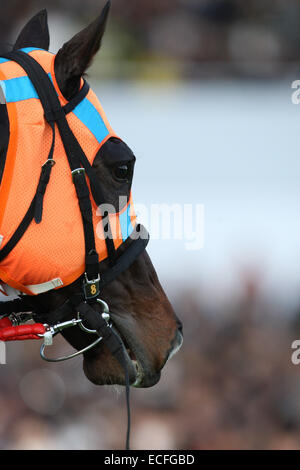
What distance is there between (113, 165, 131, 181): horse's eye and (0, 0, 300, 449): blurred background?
3.23 meters

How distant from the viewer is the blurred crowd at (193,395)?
5.57 metres

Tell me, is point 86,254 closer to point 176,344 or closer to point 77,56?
point 176,344

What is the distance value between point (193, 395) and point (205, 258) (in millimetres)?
1228

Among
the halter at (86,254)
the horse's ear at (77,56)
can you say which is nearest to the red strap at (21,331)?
the halter at (86,254)

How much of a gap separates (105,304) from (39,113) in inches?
31.9

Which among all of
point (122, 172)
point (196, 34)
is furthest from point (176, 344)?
point (196, 34)

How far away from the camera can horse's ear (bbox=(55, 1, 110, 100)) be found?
8.36ft

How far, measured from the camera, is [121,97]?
6961 mm

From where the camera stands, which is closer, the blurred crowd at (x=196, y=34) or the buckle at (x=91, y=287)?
the buckle at (x=91, y=287)

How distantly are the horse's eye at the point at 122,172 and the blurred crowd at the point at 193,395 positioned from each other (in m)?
3.23

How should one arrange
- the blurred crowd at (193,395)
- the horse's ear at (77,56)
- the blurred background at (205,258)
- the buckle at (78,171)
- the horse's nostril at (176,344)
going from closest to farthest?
the horse's ear at (77,56) → the buckle at (78,171) → the horse's nostril at (176,344) → the blurred crowd at (193,395) → the blurred background at (205,258)

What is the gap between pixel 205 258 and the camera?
6.33 m

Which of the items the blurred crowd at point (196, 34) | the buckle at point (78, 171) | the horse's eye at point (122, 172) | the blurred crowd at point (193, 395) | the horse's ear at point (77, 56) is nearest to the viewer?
the horse's ear at point (77, 56)

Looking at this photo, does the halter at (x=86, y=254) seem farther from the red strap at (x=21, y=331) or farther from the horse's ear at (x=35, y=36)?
the horse's ear at (x=35, y=36)
